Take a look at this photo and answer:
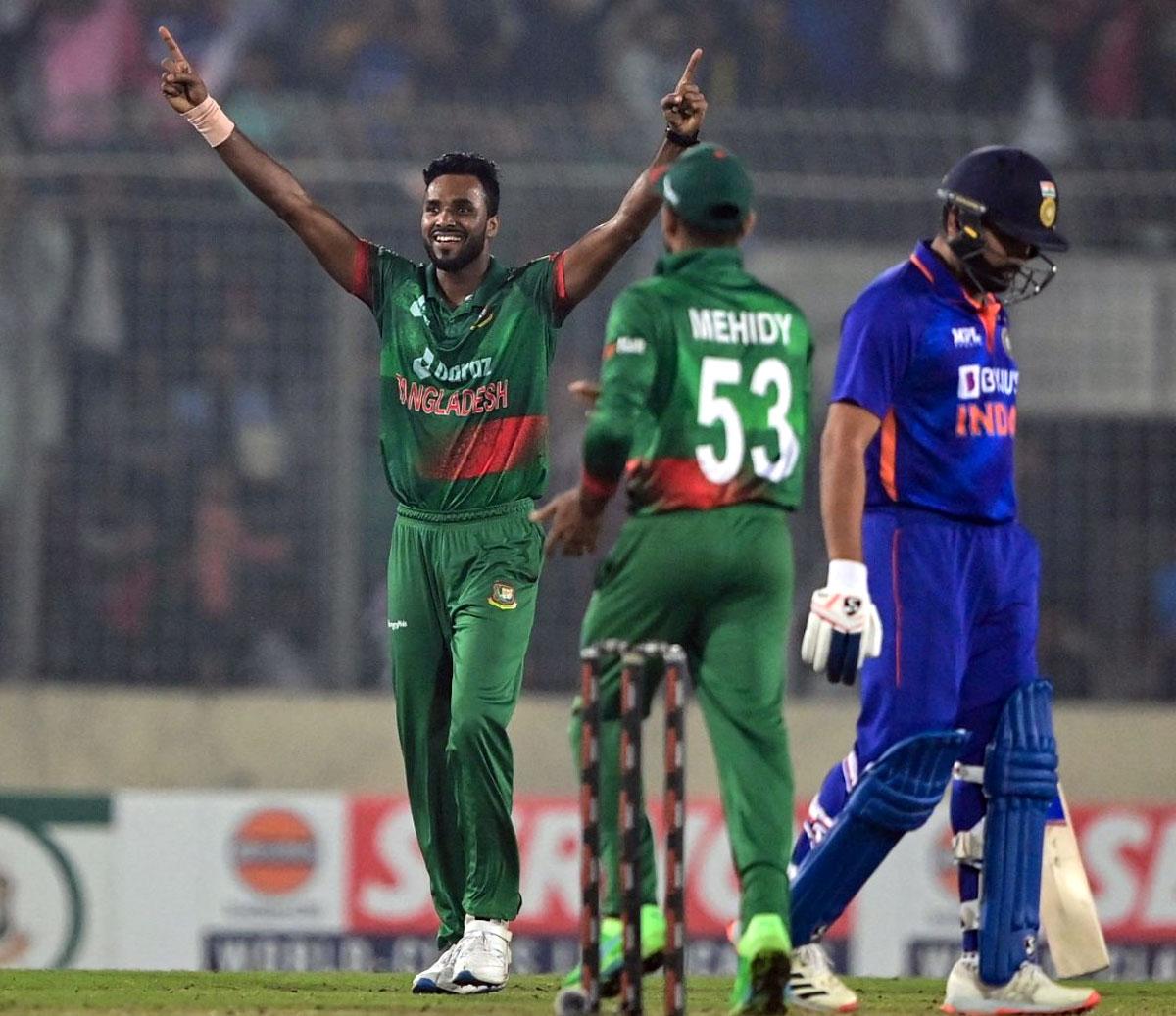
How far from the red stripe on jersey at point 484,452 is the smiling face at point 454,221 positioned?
450mm

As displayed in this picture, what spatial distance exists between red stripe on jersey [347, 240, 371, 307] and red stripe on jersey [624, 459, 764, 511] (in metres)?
1.82

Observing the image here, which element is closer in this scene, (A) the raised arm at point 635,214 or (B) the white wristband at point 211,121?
(A) the raised arm at point 635,214

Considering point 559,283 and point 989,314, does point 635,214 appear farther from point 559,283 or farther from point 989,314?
point 989,314

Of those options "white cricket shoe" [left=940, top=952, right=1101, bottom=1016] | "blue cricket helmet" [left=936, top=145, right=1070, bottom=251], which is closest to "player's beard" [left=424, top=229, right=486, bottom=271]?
"blue cricket helmet" [left=936, top=145, right=1070, bottom=251]

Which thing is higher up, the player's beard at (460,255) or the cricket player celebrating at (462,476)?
the player's beard at (460,255)

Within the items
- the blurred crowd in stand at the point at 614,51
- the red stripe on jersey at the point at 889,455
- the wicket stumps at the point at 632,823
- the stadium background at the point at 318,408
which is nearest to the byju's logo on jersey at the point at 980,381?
the red stripe on jersey at the point at 889,455

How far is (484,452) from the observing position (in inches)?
267

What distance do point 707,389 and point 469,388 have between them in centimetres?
151

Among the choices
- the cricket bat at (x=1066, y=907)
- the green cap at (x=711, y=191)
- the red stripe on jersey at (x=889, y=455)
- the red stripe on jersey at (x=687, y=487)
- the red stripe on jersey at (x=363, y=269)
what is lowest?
the cricket bat at (x=1066, y=907)

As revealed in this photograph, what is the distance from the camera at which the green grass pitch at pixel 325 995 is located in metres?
6.16

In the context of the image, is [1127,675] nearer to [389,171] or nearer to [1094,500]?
[1094,500]

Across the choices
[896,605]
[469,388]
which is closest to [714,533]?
[896,605]

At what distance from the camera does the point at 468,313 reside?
6.87 m

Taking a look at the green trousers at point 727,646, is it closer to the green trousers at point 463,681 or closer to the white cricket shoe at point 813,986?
the white cricket shoe at point 813,986
